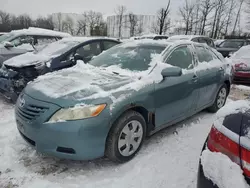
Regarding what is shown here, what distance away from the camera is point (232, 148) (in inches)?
59.3

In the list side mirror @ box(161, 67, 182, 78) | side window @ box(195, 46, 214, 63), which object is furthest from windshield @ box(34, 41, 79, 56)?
side mirror @ box(161, 67, 182, 78)

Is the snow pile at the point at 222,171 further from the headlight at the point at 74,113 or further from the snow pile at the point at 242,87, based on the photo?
the snow pile at the point at 242,87

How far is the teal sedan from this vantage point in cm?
247

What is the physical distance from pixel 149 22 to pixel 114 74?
55.0 m

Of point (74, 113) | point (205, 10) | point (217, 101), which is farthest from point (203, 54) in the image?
point (205, 10)

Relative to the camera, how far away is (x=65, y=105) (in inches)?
97.9

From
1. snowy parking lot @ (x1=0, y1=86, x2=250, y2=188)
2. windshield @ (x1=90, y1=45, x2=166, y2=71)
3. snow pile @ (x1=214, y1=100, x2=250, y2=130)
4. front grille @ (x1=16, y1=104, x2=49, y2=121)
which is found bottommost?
snowy parking lot @ (x1=0, y1=86, x2=250, y2=188)

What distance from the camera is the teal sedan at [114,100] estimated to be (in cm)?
247

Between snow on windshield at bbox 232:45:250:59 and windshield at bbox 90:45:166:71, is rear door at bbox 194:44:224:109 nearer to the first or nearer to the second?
windshield at bbox 90:45:166:71

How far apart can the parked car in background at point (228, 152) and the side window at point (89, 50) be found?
428 centimetres

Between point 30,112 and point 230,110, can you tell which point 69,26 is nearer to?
point 30,112

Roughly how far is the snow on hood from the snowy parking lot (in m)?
0.89

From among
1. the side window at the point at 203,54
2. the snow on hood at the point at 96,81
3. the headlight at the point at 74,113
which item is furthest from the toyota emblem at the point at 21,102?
the side window at the point at 203,54

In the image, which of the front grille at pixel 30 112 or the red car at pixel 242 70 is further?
the red car at pixel 242 70
